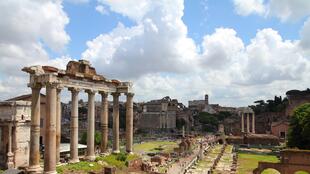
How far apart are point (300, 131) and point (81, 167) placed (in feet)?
88.5

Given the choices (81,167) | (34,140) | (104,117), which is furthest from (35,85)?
(104,117)

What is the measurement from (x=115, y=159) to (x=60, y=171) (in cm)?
577

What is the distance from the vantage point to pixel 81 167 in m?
20.8

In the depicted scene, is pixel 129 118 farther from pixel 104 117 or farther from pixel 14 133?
pixel 14 133

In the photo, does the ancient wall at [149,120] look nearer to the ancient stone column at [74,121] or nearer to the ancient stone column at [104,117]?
the ancient stone column at [104,117]

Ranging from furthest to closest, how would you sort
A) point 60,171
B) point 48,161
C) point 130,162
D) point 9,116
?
1. point 9,116
2. point 130,162
3. point 60,171
4. point 48,161

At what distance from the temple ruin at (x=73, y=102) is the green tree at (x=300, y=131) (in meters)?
19.0

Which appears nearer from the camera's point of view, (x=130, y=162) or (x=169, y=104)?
(x=130, y=162)

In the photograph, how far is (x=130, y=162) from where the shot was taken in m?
24.9

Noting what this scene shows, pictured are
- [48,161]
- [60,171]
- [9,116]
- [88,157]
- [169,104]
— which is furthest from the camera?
[169,104]

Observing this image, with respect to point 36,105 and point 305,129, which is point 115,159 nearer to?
point 36,105

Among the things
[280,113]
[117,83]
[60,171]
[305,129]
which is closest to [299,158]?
[305,129]

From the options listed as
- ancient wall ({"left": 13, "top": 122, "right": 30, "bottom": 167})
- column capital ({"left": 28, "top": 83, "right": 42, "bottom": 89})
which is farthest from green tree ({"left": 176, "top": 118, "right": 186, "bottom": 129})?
column capital ({"left": 28, "top": 83, "right": 42, "bottom": 89})

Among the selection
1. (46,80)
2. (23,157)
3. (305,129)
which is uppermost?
(46,80)
